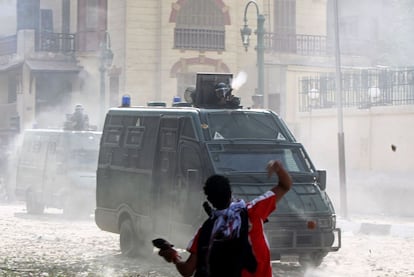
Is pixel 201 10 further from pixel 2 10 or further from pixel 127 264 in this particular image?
pixel 127 264

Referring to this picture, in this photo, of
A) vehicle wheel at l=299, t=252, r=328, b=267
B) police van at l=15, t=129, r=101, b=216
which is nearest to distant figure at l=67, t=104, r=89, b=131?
police van at l=15, t=129, r=101, b=216

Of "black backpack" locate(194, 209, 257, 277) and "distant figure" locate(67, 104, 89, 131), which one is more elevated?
"distant figure" locate(67, 104, 89, 131)

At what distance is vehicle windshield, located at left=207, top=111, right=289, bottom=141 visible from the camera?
46.5ft

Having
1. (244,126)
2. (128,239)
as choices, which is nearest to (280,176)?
(244,126)

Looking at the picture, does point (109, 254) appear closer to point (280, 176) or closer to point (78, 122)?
point (280, 176)

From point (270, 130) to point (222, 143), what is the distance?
89cm

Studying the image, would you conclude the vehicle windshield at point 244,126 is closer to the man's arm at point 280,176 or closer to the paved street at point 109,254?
the paved street at point 109,254

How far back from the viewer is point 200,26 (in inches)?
1641

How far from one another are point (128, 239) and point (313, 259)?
305cm

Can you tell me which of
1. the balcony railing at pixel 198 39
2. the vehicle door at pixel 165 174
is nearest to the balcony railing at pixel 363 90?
the balcony railing at pixel 198 39

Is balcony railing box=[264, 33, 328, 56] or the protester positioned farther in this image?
balcony railing box=[264, 33, 328, 56]

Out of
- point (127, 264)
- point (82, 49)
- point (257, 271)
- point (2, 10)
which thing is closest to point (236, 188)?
point (127, 264)

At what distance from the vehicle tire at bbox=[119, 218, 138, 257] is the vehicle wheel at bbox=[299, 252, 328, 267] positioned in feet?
8.88

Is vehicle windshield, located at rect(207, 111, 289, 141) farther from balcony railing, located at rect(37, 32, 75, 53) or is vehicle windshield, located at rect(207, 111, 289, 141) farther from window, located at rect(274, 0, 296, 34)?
balcony railing, located at rect(37, 32, 75, 53)
